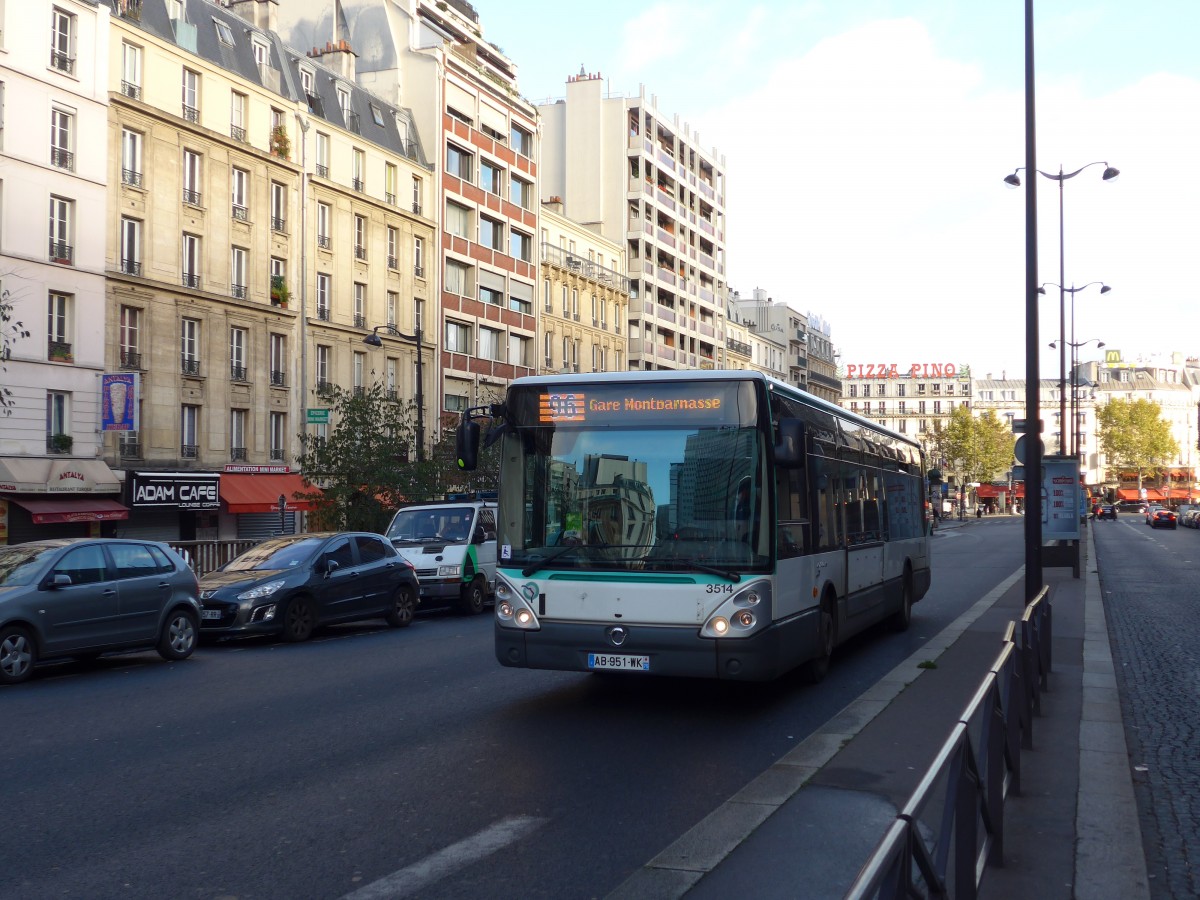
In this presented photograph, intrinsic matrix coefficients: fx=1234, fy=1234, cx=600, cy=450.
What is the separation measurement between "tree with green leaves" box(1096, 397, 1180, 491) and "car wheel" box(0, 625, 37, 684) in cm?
16253

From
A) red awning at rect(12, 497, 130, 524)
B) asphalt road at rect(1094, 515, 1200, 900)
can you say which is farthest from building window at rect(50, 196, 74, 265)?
asphalt road at rect(1094, 515, 1200, 900)

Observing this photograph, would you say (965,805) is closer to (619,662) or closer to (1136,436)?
(619,662)

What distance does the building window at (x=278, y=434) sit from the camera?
4388 centimetres

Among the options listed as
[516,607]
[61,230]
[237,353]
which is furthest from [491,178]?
[516,607]

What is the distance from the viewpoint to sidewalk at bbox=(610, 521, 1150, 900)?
540 centimetres

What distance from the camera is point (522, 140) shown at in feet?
205

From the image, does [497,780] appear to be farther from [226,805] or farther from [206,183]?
[206,183]

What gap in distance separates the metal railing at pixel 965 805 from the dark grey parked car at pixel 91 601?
947 cm

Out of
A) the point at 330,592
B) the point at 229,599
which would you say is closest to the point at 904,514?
the point at 330,592

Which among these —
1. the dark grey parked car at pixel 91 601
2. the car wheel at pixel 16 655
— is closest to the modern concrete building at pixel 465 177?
the dark grey parked car at pixel 91 601

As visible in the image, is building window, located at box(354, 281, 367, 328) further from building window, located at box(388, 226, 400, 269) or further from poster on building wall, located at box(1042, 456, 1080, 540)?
poster on building wall, located at box(1042, 456, 1080, 540)

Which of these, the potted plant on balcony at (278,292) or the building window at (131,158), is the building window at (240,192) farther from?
the building window at (131,158)

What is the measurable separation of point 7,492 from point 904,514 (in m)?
26.1

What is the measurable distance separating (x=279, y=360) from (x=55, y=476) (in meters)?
10.8
